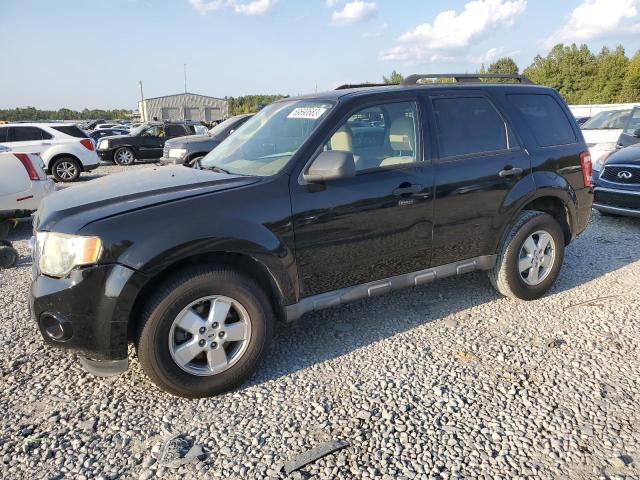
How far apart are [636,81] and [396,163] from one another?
43295 millimetres

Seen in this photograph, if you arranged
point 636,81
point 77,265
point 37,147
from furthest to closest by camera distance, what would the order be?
point 636,81, point 37,147, point 77,265

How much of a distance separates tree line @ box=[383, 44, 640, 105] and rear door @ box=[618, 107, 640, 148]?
102 feet

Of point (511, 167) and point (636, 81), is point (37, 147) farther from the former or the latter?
point (636, 81)

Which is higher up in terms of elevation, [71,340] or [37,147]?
[37,147]

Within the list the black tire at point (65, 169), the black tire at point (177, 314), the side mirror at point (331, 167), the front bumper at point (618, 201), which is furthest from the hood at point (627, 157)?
the black tire at point (65, 169)

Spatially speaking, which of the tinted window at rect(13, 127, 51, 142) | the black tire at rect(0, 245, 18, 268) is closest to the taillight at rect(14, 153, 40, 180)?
the black tire at rect(0, 245, 18, 268)

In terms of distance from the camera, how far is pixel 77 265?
104 inches

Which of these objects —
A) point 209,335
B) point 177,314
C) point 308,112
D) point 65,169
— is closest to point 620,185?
point 308,112

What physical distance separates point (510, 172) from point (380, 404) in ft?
7.35

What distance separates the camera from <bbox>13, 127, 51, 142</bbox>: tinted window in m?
12.9

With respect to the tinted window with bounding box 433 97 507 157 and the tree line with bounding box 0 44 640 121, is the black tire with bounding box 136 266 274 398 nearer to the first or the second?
the tinted window with bounding box 433 97 507 157

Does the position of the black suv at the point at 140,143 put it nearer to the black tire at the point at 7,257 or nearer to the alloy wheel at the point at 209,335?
the black tire at the point at 7,257

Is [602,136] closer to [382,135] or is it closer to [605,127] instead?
[605,127]

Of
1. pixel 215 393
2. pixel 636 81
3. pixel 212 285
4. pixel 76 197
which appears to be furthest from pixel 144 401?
pixel 636 81
